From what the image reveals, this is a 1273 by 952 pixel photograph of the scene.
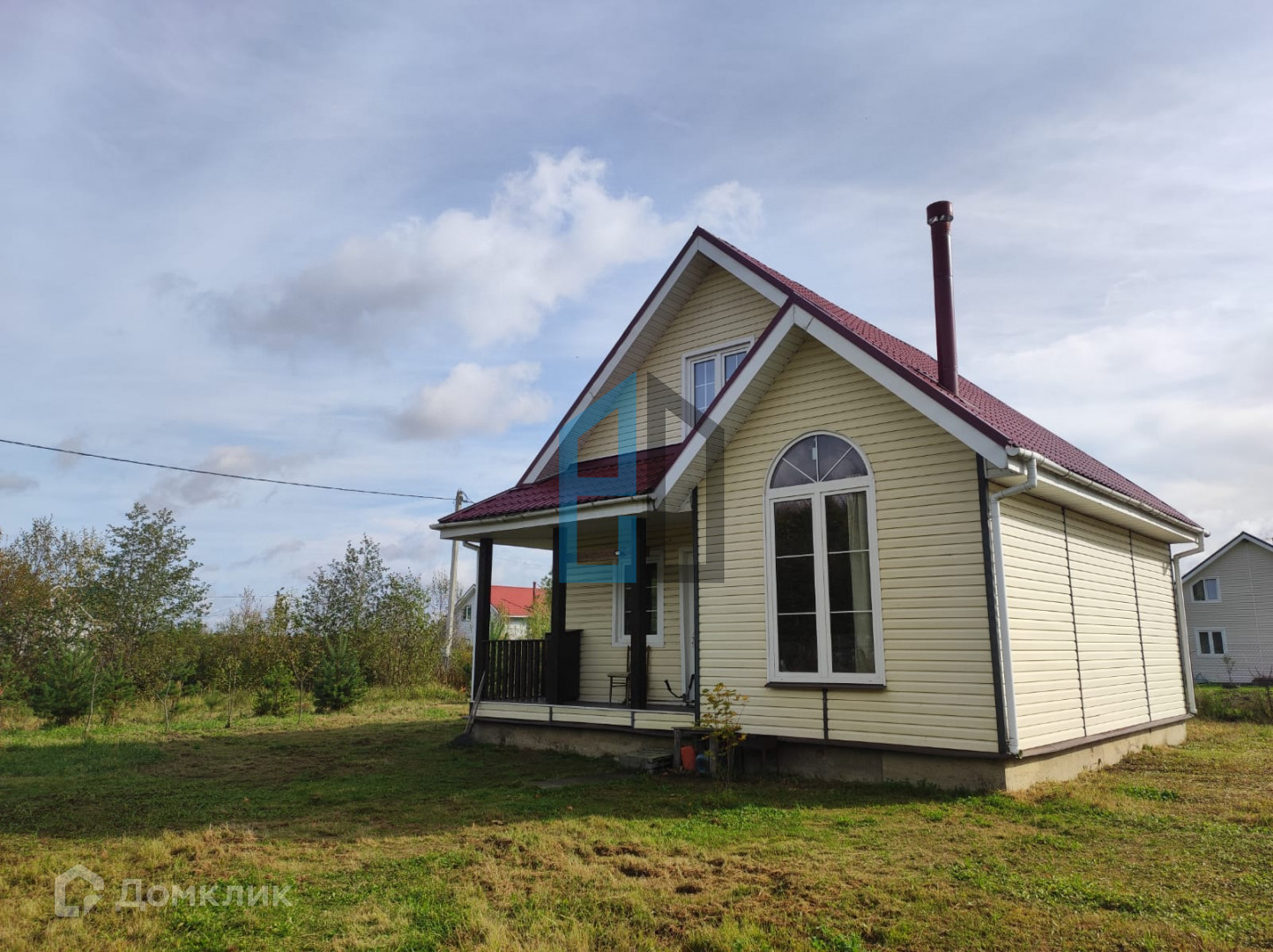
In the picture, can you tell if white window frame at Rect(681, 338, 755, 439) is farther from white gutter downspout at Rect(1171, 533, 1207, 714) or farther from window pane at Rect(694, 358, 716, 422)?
white gutter downspout at Rect(1171, 533, 1207, 714)

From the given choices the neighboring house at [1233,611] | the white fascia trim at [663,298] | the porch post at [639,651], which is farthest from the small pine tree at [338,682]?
the neighboring house at [1233,611]

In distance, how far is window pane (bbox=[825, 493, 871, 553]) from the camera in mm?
9047

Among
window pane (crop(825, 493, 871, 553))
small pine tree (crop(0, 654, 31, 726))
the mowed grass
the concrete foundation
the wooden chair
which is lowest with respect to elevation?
the mowed grass

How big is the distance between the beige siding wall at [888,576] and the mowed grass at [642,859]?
0.72 metres

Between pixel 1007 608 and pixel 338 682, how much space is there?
15.5 meters

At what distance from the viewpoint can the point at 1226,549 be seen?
37531 mm

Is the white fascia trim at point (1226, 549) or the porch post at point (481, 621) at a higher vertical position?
the white fascia trim at point (1226, 549)

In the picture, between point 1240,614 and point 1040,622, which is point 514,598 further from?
point 1040,622

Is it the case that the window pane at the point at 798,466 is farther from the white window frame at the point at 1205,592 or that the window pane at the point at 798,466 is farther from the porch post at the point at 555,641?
the white window frame at the point at 1205,592

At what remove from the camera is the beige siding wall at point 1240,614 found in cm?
3619

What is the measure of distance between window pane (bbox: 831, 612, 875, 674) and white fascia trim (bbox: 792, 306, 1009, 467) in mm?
2152

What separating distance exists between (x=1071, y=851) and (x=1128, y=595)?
7.17 metres

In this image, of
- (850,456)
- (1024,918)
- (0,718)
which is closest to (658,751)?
(850,456)

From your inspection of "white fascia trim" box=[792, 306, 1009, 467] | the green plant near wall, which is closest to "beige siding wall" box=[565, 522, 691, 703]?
the green plant near wall
